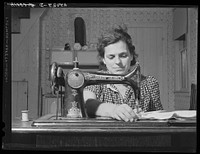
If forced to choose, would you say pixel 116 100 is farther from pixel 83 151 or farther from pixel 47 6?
pixel 47 6

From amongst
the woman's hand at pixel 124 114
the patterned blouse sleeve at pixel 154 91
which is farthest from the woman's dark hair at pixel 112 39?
the woman's hand at pixel 124 114

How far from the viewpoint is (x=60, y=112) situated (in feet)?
4.92

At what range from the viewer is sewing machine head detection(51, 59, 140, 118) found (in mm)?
1450

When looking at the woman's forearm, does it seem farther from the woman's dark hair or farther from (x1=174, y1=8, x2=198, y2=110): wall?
(x1=174, y1=8, x2=198, y2=110): wall

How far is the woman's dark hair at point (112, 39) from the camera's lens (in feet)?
5.21

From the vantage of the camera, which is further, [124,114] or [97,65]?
[97,65]

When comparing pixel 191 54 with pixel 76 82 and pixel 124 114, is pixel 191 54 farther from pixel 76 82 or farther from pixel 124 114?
pixel 76 82

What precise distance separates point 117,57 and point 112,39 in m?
0.08

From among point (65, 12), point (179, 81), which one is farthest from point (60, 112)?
point (179, 81)

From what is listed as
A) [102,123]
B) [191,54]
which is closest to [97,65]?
[102,123]

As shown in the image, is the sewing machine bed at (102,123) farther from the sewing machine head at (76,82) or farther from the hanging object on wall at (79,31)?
A: the hanging object on wall at (79,31)

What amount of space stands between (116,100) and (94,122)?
0.68ft

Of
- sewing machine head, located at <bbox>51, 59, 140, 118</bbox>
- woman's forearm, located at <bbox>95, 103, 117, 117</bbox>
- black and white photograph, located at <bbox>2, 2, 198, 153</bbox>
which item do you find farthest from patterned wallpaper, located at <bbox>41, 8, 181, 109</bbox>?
woman's forearm, located at <bbox>95, 103, 117, 117</bbox>

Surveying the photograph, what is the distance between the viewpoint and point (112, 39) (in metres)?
1.59
